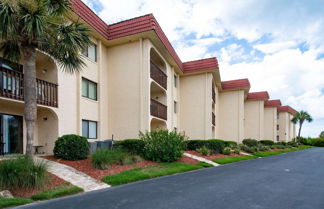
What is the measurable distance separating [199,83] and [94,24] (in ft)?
43.9

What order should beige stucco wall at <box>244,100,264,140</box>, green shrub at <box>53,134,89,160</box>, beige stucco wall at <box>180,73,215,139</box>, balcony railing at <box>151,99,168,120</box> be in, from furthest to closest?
beige stucco wall at <box>244,100,264,140</box>, beige stucco wall at <box>180,73,215,139</box>, balcony railing at <box>151,99,168,120</box>, green shrub at <box>53,134,89,160</box>

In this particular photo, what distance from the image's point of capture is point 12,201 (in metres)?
6.02

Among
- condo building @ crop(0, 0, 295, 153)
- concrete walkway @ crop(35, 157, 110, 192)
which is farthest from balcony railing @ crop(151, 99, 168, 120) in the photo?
concrete walkway @ crop(35, 157, 110, 192)

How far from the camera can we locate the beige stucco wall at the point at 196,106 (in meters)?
23.2

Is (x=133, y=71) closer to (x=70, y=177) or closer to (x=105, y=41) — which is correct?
(x=105, y=41)

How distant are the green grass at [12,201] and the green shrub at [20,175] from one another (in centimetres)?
83

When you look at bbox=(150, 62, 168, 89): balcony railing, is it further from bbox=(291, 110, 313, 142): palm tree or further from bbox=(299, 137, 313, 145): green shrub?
bbox=(299, 137, 313, 145): green shrub

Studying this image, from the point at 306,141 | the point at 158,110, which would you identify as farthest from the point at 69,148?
the point at 306,141

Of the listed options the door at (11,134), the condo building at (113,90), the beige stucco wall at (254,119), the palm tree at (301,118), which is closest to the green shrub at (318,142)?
the palm tree at (301,118)

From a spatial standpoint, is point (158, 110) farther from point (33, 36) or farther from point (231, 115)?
point (231, 115)

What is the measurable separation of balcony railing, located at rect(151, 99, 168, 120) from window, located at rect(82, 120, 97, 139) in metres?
4.40

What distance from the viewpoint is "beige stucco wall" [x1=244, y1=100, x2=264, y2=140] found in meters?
34.2

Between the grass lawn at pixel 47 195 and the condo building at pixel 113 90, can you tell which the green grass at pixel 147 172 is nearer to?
the grass lawn at pixel 47 195

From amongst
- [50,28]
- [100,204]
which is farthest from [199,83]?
[100,204]
